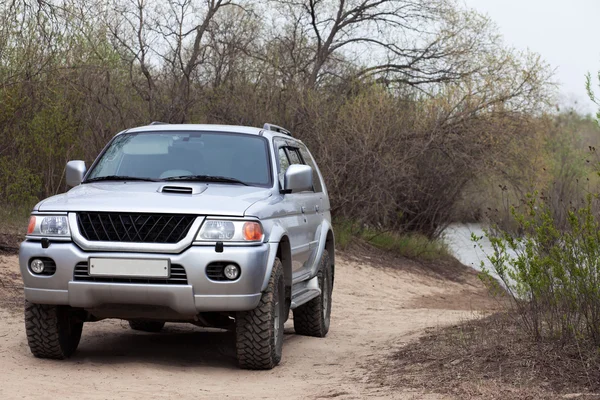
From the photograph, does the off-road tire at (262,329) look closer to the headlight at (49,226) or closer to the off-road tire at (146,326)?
the headlight at (49,226)

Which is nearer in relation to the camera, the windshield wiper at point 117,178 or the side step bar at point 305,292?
the windshield wiper at point 117,178

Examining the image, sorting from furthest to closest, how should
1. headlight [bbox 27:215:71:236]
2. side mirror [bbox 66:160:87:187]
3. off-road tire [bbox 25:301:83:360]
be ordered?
side mirror [bbox 66:160:87:187] → off-road tire [bbox 25:301:83:360] → headlight [bbox 27:215:71:236]

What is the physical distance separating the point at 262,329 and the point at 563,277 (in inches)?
88.4

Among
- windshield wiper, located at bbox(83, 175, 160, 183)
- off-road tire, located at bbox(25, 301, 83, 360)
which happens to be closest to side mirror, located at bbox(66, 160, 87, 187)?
windshield wiper, located at bbox(83, 175, 160, 183)

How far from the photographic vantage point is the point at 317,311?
980 centimetres

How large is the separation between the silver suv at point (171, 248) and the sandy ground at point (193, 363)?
0.30m

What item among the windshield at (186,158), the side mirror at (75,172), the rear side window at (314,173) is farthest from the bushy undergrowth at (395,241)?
the side mirror at (75,172)

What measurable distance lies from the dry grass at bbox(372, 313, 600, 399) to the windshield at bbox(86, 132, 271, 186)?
1.97 m

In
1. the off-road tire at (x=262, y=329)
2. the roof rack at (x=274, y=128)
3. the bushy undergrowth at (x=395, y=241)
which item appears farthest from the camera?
the bushy undergrowth at (x=395, y=241)

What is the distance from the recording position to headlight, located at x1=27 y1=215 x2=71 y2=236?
23.5 ft

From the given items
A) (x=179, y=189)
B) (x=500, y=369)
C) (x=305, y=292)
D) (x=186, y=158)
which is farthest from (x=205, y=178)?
(x=500, y=369)

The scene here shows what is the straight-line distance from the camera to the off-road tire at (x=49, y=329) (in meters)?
7.47

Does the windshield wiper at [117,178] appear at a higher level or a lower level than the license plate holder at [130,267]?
higher

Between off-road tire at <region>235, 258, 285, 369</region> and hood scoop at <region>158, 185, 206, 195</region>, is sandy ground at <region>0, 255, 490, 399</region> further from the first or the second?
hood scoop at <region>158, 185, 206, 195</region>
